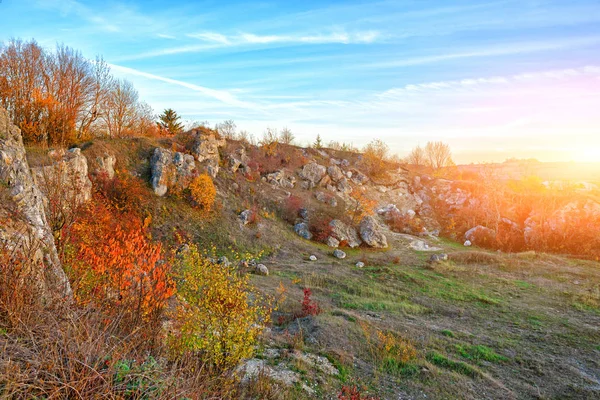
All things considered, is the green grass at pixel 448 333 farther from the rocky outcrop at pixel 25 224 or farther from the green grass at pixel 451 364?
the rocky outcrop at pixel 25 224

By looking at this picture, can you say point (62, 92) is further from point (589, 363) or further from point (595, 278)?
point (595, 278)

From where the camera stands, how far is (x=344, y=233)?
31.3 metres

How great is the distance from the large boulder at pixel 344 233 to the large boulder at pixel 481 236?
13.9m

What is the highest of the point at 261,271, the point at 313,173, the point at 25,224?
the point at 313,173

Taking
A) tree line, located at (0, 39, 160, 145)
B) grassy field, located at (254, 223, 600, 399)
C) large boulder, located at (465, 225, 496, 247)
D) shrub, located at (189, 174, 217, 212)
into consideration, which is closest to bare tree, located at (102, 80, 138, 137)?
tree line, located at (0, 39, 160, 145)

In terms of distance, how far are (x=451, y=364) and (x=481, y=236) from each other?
28.8 m

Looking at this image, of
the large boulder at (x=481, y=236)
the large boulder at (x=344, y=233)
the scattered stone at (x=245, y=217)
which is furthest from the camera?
the large boulder at (x=481, y=236)

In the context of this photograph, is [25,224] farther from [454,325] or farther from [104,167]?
[104,167]

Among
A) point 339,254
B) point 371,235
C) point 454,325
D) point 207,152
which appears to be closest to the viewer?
point 454,325

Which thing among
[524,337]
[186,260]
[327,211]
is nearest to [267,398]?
[186,260]

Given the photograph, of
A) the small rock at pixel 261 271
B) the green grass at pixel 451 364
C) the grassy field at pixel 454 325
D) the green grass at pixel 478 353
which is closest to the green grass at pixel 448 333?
the grassy field at pixel 454 325

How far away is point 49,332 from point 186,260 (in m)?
3.18

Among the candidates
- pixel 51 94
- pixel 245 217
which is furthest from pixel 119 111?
pixel 245 217

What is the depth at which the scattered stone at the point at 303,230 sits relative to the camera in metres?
30.1
